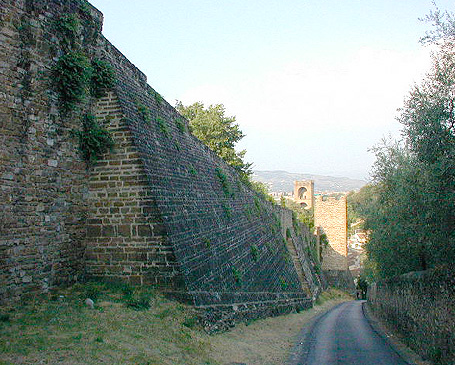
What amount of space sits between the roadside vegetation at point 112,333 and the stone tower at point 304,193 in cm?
8158

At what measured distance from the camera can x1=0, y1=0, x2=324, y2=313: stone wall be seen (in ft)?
25.9

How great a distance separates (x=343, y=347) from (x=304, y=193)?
80.9 meters

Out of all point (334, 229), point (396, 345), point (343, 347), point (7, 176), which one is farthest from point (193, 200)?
point (334, 229)

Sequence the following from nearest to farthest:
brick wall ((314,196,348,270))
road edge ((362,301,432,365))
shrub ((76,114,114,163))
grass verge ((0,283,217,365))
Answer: grass verge ((0,283,217,365)) < shrub ((76,114,114,163)) < road edge ((362,301,432,365)) < brick wall ((314,196,348,270))

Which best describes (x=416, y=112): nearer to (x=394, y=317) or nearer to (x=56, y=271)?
(x=394, y=317)

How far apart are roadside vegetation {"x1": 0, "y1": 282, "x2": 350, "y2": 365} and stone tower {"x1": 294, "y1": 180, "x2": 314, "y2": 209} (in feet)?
268

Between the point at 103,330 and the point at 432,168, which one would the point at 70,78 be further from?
the point at 432,168

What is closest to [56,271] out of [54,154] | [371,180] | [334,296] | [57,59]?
[54,154]

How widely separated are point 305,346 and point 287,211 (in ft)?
65.0

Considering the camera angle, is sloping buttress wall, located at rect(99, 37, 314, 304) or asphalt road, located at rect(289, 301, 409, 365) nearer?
sloping buttress wall, located at rect(99, 37, 314, 304)

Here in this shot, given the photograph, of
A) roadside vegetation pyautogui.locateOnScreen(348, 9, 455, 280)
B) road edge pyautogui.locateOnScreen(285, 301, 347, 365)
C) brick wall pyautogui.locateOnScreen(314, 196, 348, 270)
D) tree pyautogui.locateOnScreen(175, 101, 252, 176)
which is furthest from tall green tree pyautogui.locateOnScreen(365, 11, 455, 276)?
brick wall pyautogui.locateOnScreen(314, 196, 348, 270)

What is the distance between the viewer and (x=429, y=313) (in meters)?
10.6

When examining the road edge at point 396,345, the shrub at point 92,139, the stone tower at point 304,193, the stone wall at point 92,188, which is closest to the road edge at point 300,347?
the stone wall at point 92,188

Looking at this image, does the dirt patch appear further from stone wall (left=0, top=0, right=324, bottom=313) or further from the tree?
the tree
